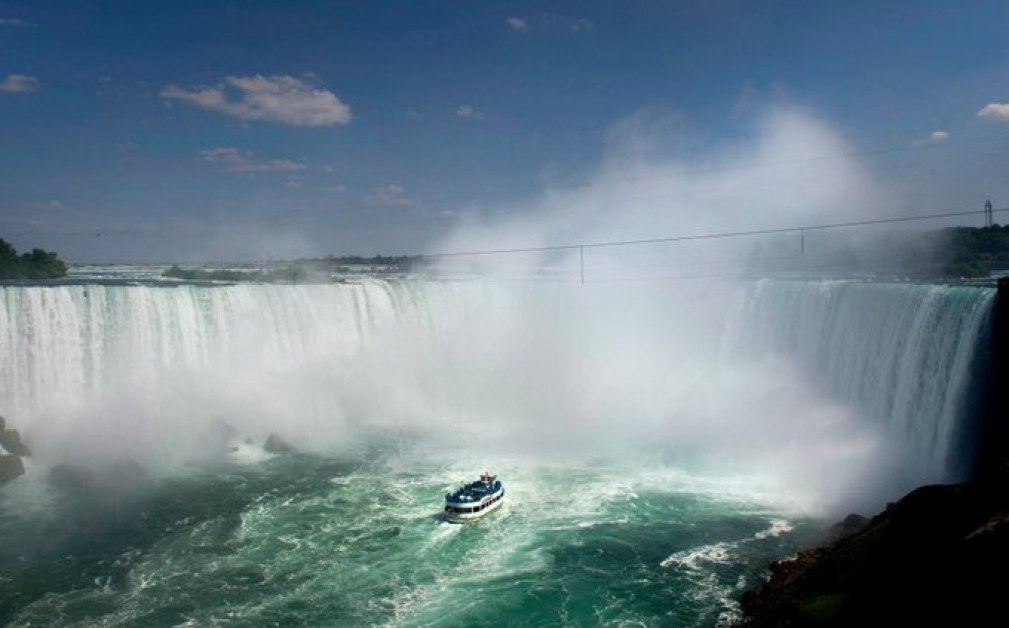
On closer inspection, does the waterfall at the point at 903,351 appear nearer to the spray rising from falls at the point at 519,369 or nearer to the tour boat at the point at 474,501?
the spray rising from falls at the point at 519,369

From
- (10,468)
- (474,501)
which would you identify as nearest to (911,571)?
(474,501)

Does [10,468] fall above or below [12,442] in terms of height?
below

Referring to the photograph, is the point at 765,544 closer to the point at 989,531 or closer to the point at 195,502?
the point at 989,531

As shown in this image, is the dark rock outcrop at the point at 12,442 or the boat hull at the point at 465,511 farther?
the dark rock outcrop at the point at 12,442

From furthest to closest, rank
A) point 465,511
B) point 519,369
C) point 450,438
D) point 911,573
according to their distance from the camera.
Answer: point 519,369 → point 450,438 → point 465,511 → point 911,573

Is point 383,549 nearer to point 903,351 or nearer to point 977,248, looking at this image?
point 903,351

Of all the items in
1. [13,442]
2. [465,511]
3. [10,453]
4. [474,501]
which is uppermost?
[13,442]

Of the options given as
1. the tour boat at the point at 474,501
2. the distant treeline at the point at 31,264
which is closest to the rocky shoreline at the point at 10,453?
the tour boat at the point at 474,501

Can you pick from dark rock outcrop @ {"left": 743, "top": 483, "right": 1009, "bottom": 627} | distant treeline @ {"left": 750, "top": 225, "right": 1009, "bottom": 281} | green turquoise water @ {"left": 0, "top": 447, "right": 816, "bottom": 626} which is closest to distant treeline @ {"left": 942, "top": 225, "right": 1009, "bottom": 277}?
distant treeline @ {"left": 750, "top": 225, "right": 1009, "bottom": 281}
